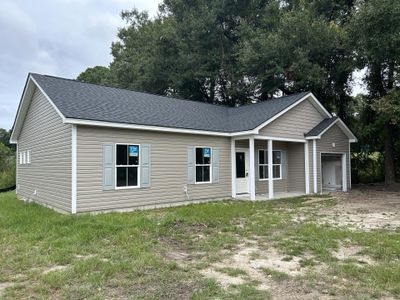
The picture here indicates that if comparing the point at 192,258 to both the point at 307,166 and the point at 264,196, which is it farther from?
the point at 307,166

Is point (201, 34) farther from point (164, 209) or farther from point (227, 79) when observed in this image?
point (164, 209)

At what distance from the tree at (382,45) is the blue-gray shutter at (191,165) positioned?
878cm

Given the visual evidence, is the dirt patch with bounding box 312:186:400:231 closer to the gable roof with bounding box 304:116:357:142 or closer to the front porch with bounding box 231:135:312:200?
the front porch with bounding box 231:135:312:200

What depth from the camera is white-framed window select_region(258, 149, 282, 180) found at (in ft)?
45.7

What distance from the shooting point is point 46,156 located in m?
10.8

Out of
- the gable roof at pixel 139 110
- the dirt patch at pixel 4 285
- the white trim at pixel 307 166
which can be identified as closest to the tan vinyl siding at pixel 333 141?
the white trim at pixel 307 166

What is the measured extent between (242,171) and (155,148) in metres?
4.45

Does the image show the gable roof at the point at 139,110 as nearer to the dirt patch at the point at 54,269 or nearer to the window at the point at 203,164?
the window at the point at 203,164

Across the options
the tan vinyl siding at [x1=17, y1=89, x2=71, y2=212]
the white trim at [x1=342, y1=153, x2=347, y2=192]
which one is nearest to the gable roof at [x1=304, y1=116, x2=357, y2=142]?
the white trim at [x1=342, y1=153, x2=347, y2=192]

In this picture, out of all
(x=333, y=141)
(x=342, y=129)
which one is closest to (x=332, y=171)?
(x=333, y=141)

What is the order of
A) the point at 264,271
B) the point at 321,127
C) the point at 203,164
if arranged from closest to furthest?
the point at 264,271 → the point at 203,164 → the point at 321,127

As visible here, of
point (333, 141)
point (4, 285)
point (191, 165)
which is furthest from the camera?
point (333, 141)

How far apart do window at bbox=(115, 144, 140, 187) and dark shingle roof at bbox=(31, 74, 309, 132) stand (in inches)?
34.3

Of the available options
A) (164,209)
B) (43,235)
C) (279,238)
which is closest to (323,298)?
(279,238)
